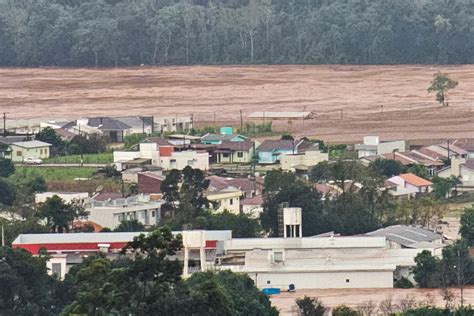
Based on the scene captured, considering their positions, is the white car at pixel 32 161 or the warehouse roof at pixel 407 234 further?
the white car at pixel 32 161

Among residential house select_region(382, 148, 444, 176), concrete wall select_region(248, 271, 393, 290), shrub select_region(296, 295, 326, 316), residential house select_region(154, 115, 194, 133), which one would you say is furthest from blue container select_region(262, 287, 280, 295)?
residential house select_region(154, 115, 194, 133)

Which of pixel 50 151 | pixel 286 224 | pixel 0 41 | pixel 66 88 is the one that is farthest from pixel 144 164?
pixel 0 41

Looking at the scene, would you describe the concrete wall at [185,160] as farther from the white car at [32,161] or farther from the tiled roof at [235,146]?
the white car at [32,161]

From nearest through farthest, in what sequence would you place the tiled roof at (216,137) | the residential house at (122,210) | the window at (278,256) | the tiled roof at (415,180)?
the window at (278,256) → the residential house at (122,210) → the tiled roof at (415,180) → the tiled roof at (216,137)

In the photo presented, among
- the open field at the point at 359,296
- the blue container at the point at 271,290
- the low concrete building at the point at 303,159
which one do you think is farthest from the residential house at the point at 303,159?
the open field at the point at 359,296

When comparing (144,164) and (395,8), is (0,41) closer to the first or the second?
(395,8)

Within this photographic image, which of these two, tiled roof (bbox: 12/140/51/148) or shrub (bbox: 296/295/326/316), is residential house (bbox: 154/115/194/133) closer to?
tiled roof (bbox: 12/140/51/148)
